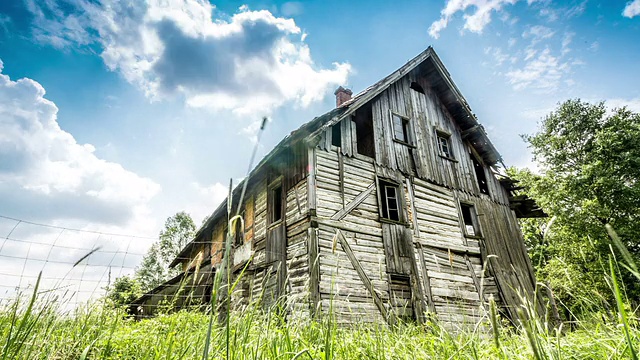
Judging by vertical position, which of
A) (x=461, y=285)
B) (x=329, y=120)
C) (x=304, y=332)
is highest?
(x=329, y=120)

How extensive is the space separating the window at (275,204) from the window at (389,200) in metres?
3.11

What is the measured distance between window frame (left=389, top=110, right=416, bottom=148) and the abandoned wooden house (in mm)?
47

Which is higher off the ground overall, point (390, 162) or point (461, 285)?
point (390, 162)

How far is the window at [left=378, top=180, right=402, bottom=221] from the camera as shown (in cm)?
951

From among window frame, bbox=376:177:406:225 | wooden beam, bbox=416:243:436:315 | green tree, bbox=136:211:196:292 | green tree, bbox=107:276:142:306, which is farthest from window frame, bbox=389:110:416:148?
green tree, bbox=136:211:196:292

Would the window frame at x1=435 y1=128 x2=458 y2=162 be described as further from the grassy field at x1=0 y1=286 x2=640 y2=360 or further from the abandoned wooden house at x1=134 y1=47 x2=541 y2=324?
the grassy field at x1=0 y1=286 x2=640 y2=360

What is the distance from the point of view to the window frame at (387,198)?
923 centimetres

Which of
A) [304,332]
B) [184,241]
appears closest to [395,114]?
[304,332]

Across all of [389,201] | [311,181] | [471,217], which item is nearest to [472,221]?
[471,217]

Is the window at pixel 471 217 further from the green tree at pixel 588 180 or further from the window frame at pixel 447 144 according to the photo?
the green tree at pixel 588 180

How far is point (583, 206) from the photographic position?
17.4m

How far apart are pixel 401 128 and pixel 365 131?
1336mm

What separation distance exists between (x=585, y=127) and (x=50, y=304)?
25467 mm

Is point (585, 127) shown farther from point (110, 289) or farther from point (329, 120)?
point (110, 289)
